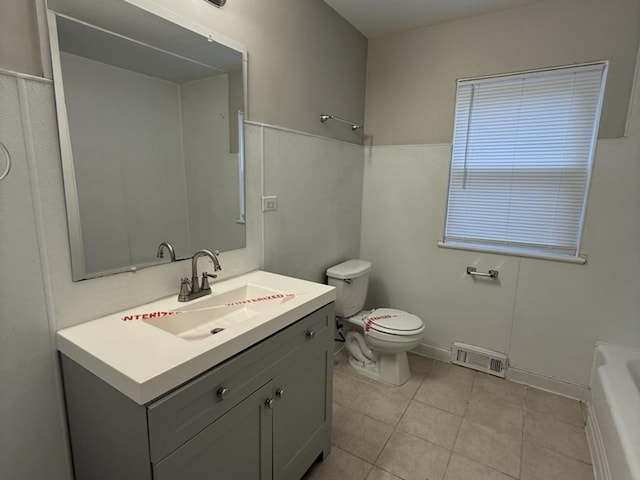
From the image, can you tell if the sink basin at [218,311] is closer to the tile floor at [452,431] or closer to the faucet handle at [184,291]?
the faucet handle at [184,291]

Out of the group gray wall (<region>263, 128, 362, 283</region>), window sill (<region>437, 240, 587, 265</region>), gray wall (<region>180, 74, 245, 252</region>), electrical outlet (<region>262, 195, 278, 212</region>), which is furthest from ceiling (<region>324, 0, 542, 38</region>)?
window sill (<region>437, 240, 587, 265</region>)

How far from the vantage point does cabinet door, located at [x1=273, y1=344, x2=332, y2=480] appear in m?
1.31

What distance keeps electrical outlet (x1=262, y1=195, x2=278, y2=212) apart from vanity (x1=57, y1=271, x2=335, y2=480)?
0.52 metres

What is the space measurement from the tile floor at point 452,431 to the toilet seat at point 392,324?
41 centimetres

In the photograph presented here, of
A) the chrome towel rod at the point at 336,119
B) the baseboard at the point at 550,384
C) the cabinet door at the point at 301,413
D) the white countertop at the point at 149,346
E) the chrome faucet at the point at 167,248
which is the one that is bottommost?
the baseboard at the point at 550,384

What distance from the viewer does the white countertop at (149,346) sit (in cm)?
87

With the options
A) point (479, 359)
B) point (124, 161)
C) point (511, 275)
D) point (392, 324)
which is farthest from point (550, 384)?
point (124, 161)

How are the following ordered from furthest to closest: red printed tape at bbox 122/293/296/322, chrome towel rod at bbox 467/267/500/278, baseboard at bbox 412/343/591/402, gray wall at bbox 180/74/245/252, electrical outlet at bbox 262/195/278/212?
chrome towel rod at bbox 467/267/500/278
baseboard at bbox 412/343/591/402
electrical outlet at bbox 262/195/278/212
gray wall at bbox 180/74/245/252
red printed tape at bbox 122/293/296/322

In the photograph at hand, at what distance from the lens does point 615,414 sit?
1460 mm

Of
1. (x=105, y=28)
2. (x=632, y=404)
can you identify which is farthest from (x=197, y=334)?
(x=632, y=404)

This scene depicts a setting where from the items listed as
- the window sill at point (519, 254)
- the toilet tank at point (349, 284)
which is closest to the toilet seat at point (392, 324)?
the toilet tank at point (349, 284)

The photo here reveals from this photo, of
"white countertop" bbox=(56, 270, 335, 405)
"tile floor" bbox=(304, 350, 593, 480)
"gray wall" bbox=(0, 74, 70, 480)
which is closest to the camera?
"white countertop" bbox=(56, 270, 335, 405)

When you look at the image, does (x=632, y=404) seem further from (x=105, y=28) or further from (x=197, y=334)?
(x=105, y=28)

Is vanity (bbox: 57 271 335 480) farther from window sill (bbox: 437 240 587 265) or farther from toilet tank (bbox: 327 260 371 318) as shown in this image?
window sill (bbox: 437 240 587 265)
